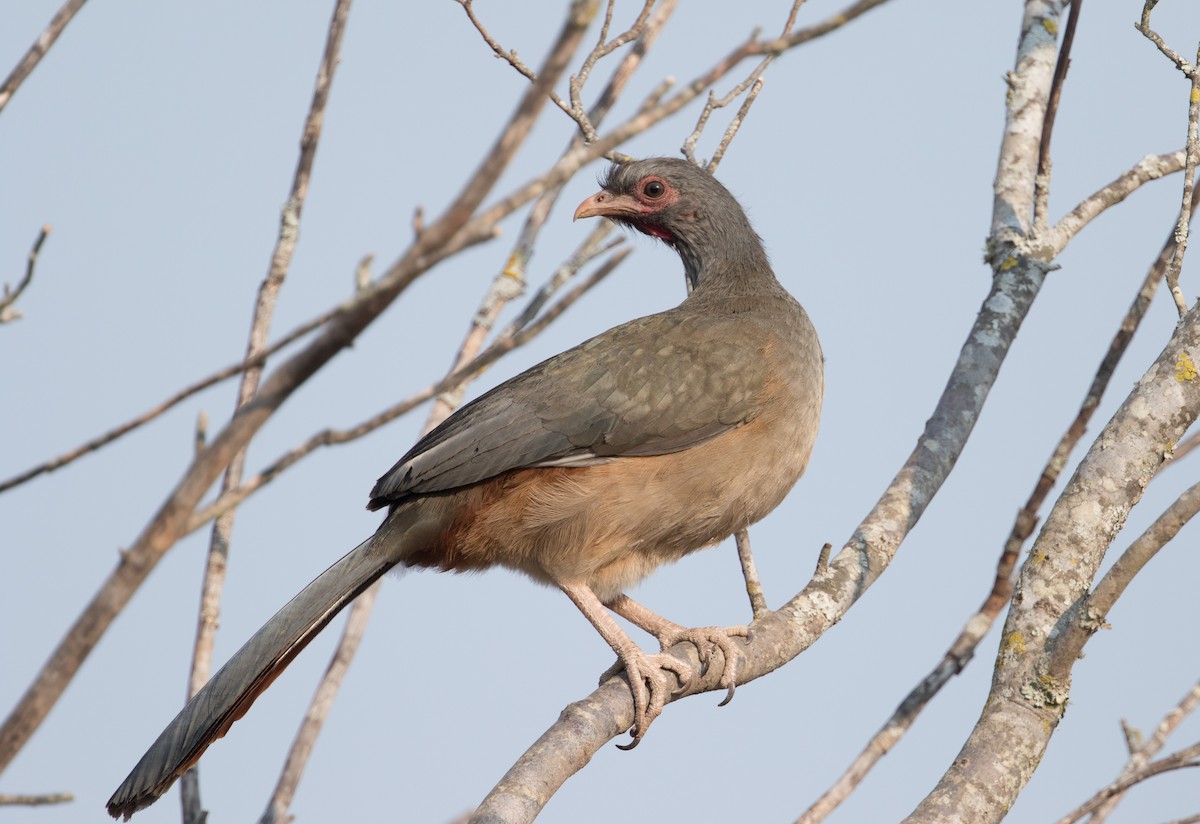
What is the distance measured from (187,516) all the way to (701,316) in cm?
399

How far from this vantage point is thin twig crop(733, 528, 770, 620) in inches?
176

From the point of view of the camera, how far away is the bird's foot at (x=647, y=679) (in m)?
4.05

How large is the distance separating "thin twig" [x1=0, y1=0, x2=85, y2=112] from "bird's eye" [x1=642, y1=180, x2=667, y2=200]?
329 cm

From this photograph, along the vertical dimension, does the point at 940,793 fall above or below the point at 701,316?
below

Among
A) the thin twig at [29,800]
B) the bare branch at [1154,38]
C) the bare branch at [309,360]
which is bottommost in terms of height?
the thin twig at [29,800]

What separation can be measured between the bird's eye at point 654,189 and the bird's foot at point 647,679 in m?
2.40

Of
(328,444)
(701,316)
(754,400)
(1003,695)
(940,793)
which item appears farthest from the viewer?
(701,316)

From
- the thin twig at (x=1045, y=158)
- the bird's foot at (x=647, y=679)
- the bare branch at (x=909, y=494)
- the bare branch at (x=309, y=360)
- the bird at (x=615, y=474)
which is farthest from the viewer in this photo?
the thin twig at (x=1045, y=158)

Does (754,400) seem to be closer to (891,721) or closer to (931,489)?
(931,489)

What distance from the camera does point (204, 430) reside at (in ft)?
5.37

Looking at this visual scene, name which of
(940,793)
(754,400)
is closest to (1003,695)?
(940,793)

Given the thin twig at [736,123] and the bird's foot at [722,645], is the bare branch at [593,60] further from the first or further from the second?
the bird's foot at [722,645]

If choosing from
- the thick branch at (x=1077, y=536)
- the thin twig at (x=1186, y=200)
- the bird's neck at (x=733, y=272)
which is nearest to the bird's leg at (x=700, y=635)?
the thick branch at (x=1077, y=536)

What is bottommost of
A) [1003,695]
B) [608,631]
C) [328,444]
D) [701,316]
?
[328,444]
